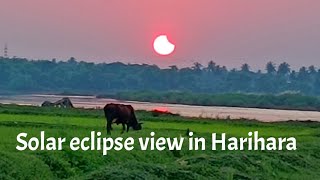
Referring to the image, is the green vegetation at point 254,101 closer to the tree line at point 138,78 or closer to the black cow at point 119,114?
the tree line at point 138,78

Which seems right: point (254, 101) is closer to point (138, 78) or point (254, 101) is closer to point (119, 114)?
point (138, 78)

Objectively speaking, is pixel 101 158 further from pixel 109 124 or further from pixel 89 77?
pixel 89 77

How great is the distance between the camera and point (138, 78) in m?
107

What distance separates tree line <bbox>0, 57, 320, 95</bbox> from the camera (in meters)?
96.9

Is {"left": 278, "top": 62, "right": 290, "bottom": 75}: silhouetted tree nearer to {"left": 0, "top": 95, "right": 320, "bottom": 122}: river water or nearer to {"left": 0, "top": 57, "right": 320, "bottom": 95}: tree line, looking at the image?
{"left": 0, "top": 57, "right": 320, "bottom": 95}: tree line

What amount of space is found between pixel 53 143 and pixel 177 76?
9635 centimetres

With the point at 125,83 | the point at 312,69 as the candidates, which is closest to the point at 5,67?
the point at 125,83

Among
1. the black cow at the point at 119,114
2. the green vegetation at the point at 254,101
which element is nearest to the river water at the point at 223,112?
the green vegetation at the point at 254,101

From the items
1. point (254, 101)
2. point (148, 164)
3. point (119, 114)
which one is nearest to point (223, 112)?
point (254, 101)

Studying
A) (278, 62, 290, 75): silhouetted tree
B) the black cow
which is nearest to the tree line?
(278, 62, 290, 75): silhouetted tree

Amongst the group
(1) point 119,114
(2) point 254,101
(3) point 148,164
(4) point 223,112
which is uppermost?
(1) point 119,114

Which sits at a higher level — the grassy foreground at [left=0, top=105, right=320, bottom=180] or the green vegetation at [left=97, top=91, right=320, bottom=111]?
the green vegetation at [left=97, top=91, right=320, bottom=111]

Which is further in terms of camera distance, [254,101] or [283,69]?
[283,69]

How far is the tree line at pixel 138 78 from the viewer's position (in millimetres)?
96875
